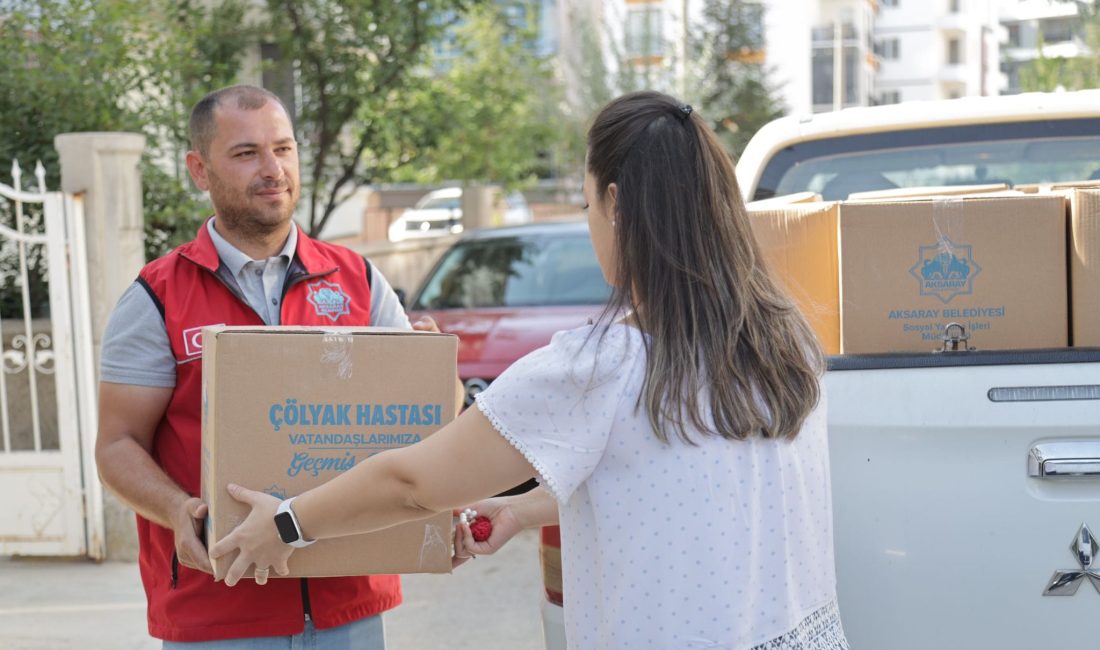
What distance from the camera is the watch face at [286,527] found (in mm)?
2152

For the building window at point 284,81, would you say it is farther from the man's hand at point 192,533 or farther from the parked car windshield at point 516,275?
the man's hand at point 192,533

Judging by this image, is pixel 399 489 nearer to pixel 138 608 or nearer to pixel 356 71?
pixel 138 608

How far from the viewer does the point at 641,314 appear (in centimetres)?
193

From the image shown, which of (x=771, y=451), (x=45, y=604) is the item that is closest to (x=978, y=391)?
(x=771, y=451)

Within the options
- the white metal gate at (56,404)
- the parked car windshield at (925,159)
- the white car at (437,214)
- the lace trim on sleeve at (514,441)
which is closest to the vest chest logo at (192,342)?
the lace trim on sleeve at (514,441)

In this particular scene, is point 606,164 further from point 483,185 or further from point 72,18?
point 483,185

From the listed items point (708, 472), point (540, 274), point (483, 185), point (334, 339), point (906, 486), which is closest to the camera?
point (708, 472)

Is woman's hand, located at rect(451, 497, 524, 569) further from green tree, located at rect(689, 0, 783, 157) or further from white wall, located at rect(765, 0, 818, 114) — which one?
white wall, located at rect(765, 0, 818, 114)

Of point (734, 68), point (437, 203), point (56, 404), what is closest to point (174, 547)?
point (56, 404)

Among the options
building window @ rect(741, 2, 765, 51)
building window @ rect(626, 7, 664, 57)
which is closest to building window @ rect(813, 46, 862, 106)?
building window @ rect(626, 7, 664, 57)

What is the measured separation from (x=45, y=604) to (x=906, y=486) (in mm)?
4591

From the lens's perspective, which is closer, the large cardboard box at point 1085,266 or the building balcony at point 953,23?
the large cardboard box at point 1085,266

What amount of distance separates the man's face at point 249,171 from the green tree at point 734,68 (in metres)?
19.8

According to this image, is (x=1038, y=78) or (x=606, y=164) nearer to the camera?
(x=606, y=164)
